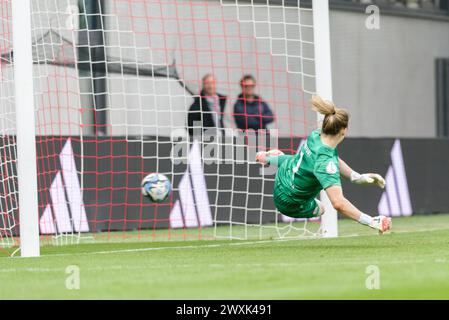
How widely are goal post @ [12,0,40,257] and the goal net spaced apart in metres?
1.59

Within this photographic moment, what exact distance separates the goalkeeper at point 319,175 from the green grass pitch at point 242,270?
37 cm

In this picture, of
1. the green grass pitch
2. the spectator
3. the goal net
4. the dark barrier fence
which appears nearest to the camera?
the green grass pitch

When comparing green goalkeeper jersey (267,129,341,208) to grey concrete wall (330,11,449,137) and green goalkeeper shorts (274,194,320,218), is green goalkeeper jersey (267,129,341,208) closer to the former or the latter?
green goalkeeper shorts (274,194,320,218)

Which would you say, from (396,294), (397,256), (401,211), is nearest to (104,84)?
(401,211)

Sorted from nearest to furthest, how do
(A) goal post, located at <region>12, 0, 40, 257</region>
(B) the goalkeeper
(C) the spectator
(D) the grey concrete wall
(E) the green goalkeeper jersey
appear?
(B) the goalkeeper, (E) the green goalkeeper jersey, (A) goal post, located at <region>12, 0, 40, 257</region>, (C) the spectator, (D) the grey concrete wall

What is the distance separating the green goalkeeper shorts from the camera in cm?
1182

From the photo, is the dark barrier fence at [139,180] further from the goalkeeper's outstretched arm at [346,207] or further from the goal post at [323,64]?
the goalkeeper's outstretched arm at [346,207]

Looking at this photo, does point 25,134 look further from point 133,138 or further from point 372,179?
point 133,138

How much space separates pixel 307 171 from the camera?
11391mm

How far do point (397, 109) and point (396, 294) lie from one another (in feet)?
55.7

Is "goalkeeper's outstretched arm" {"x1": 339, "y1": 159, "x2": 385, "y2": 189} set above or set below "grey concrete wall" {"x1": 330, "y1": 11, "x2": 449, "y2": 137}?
below

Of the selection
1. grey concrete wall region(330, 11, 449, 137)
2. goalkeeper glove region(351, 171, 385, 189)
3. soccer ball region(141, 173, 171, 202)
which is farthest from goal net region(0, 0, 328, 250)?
grey concrete wall region(330, 11, 449, 137)

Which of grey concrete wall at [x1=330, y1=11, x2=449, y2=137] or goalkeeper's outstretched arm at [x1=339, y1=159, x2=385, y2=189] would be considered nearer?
goalkeeper's outstretched arm at [x1=339, y1=159, x2=385, y2=189]
